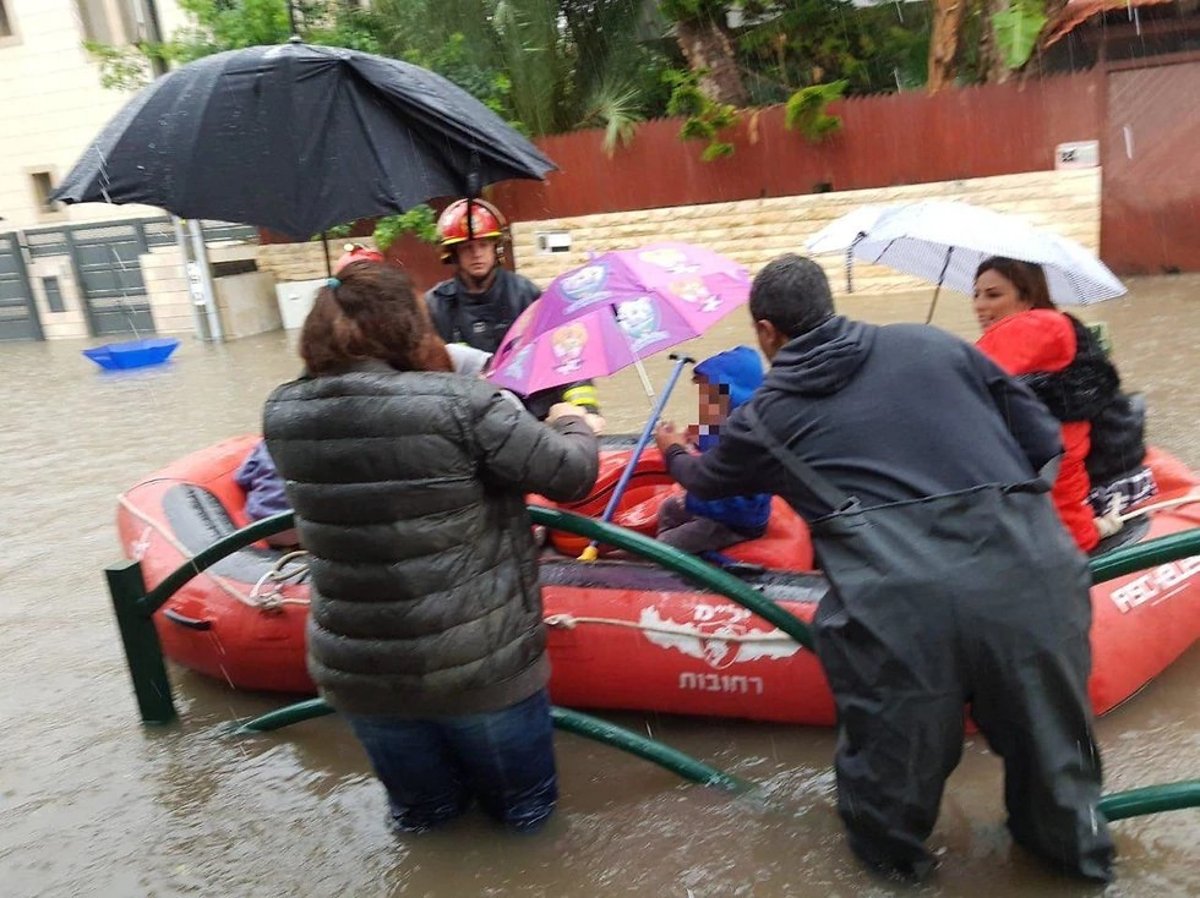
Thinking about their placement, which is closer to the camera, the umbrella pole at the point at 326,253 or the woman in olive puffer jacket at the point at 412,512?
the woman in olive puffer jacket at the point at 412,512

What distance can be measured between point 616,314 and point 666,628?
108 centimetres

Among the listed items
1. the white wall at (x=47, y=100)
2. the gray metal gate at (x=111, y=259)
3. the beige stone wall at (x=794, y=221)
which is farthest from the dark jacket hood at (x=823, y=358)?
the white wall at (x=47, y=100)

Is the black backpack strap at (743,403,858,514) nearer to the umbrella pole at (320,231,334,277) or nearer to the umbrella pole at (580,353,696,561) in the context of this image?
the umbrella pole at (580,353,696,561)

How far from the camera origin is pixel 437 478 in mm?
2703

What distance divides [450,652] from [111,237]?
18.5 m

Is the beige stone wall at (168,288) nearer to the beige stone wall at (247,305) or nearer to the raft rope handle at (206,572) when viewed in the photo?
the beige stone wall at (247,305)

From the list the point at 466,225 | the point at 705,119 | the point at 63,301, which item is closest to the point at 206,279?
the point at 63,301

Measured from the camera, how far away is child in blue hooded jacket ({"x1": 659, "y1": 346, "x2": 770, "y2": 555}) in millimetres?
3496

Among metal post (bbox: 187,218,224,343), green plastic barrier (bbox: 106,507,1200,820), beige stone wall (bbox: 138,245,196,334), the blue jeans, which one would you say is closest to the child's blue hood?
green plastic barrier (bbox: 106,507,1200,820)

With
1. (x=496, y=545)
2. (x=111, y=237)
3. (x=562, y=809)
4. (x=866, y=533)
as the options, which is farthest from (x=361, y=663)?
(x=111, y=237)

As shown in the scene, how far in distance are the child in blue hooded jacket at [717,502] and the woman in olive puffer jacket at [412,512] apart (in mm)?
662

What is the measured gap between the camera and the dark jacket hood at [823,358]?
257 cm

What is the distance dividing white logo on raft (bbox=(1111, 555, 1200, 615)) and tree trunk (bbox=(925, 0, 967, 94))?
10487mm

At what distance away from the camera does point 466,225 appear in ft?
16.1
